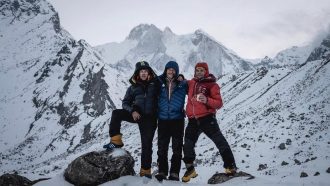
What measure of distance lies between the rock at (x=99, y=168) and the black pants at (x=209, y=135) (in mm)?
2031

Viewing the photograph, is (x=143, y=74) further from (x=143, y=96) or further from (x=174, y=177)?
(x=174, y=177)

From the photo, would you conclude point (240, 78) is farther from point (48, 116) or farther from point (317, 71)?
point (48, 116)

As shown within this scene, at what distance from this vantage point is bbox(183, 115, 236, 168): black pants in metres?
9.06

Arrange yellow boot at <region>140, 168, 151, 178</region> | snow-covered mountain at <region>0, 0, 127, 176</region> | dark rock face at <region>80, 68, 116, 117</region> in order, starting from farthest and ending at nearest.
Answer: dark rock face at <region>80, 68, 116, 117</region>, snow-covered mountain at <region>0, 0, 127, 176</region>, yellow boot at <region>140, 168, 151, 178</region>

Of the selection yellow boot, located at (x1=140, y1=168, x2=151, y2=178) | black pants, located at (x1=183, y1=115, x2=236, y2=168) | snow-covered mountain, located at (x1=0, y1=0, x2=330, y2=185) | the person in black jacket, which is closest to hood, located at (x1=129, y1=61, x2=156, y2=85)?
the person in black jacket

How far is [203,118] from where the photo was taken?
924 cm

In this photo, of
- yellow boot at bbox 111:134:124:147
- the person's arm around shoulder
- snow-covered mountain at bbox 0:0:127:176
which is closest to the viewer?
the person's arm around shoulder

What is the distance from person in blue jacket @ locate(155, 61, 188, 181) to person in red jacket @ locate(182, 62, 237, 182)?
238 millimetres

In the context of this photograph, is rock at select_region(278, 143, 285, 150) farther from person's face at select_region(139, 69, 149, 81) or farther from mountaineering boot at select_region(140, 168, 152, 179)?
person's face at select_region(139, 69, 149, 81)

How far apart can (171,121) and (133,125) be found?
58.4 metres

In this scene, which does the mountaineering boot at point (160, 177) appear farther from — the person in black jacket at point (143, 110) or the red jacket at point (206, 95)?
the red jacket at point (206, 95)

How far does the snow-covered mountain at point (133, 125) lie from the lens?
64.0 ft

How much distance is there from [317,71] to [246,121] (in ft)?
36.2

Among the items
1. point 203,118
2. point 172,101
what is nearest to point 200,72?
point 172,101
